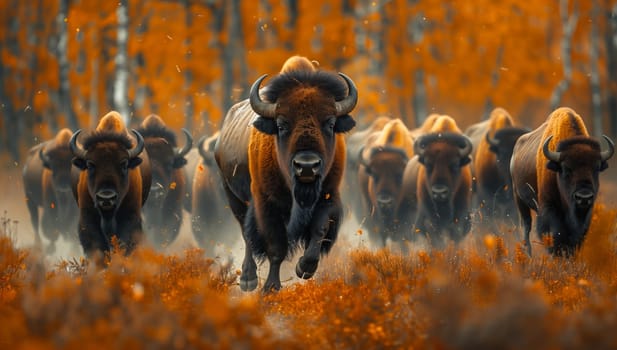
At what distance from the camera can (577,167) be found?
9.45 metres

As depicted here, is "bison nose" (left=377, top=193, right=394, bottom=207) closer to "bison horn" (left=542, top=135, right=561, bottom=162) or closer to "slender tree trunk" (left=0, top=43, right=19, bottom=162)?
"bison horn" (left=542, top=135, right=561, bottom=162)

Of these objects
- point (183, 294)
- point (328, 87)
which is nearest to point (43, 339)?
point (183, 294)

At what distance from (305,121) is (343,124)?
20.7 inches

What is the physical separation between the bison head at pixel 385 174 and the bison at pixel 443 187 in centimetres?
55

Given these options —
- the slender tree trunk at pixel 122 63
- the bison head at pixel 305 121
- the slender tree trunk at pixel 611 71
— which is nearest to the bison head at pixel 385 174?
the bison head at pixel 305 121

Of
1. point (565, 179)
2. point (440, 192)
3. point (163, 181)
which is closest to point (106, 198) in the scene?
point (163, 181)

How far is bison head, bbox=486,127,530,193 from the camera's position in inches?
554

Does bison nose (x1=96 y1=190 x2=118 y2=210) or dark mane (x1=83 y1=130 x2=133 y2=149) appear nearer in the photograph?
bison nose (x1=96 y1=190 x2=118 y2=210)

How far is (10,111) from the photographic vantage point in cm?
3197

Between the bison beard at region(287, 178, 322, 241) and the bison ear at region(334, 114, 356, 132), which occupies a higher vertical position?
the bison ear at region(334, 114, 356, 132)

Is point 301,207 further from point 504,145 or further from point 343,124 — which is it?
point 504,145

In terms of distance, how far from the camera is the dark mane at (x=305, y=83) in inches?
324

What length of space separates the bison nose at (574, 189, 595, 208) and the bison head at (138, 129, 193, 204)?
6.46 m

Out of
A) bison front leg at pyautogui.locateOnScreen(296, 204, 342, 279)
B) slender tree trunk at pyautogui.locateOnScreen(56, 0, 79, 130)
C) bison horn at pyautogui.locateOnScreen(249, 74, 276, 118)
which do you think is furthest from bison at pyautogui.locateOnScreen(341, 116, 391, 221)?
bison horn at pyautogui.locateOnScreen(249, 74, 276, 118)
